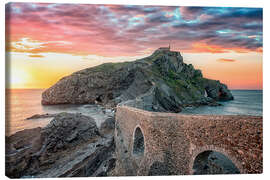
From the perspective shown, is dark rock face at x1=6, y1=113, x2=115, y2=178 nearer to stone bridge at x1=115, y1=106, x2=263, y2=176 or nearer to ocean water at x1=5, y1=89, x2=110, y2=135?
ocean water at x1=5, y1=89, x2=110, y2=135

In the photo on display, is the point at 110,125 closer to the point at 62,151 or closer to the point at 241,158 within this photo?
the point at 62,151

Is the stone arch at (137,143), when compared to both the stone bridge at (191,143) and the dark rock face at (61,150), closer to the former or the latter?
the stone bridge at (191,143)

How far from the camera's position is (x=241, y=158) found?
3.87 meters

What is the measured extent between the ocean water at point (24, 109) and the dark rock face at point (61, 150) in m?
0.27

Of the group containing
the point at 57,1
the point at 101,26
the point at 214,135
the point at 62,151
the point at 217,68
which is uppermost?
the point at 57,1

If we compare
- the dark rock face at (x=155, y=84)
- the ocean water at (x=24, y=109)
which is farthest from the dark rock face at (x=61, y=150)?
the dark rock face at (x=155, y=84)

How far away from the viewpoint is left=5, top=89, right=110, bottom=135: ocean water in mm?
5426

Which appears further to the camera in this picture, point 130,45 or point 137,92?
point 137,92

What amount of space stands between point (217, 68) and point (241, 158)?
14.8ft

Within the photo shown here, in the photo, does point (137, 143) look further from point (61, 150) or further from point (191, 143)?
point (61, 150)

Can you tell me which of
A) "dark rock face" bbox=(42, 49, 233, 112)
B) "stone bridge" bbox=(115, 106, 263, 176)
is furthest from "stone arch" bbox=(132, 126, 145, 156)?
"dark rock face" bbox=(42, 49, 233, 112)

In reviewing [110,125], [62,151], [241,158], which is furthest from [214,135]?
[110,125]

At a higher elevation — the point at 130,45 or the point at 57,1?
the point at 57,1

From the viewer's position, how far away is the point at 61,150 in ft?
27.9
